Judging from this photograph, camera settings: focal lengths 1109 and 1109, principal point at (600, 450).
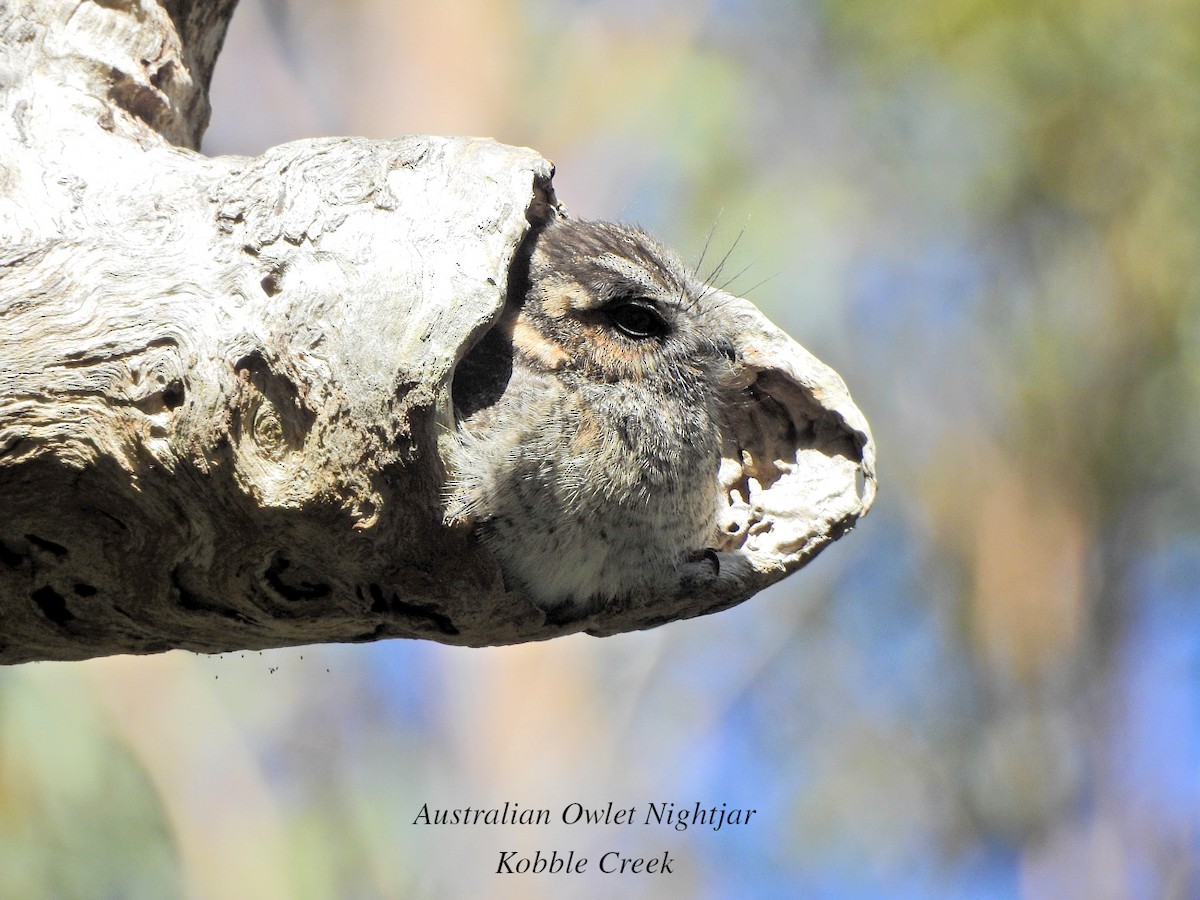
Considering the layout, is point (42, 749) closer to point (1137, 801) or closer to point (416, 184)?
point (416, 184)

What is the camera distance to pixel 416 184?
157 cm

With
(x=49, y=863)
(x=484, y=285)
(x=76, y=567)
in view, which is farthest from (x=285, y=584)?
(x=49, y=863)

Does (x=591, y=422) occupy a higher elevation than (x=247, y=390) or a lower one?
higher

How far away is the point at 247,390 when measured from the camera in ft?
4.51

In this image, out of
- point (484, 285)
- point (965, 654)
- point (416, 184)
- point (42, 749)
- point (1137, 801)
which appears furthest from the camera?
point (965, 654)

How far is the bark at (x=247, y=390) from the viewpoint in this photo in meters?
1.37

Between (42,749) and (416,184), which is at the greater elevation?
(416,184)

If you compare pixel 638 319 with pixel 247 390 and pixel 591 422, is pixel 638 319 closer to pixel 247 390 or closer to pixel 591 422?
pixel 591 422

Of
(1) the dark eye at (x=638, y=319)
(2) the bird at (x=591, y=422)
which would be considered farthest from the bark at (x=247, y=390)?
(1) the dark eye at (x=638, y=319)

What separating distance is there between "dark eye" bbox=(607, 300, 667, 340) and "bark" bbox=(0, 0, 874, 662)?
217mm

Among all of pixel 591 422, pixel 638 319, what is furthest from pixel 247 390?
pixel 638 319

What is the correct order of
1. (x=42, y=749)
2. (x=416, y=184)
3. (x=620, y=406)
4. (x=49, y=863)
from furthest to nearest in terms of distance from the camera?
(x=42, y=749)
(x=49, y=863)
(x=620, y=406)
(x=416, y=184)

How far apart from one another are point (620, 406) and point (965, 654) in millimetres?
4073

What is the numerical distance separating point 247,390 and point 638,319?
0.75m
